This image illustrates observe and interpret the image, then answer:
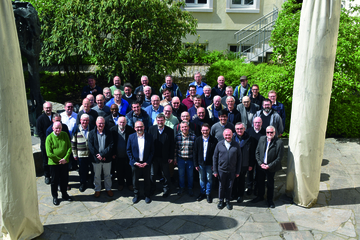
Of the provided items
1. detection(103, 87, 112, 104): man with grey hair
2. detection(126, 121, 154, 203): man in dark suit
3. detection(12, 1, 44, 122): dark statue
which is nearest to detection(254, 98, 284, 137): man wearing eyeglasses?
detection(126, 121, 154, 203): man in dark suit

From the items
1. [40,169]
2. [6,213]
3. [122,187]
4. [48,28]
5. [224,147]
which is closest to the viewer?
[6,213]

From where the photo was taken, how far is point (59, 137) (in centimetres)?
733

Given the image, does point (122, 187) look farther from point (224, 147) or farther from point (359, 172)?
point (359, 172)

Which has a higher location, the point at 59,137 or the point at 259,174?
the point at 59,137

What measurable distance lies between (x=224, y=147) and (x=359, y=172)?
411cm

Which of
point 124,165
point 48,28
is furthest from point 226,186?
point 48,28

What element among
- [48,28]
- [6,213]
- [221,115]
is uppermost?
[48,28]

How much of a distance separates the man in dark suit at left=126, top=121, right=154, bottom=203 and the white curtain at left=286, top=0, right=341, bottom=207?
302 centimetres

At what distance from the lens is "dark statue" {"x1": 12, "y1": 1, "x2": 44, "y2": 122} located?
9.09 meters

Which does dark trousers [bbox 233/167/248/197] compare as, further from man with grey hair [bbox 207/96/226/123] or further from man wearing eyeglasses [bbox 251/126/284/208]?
man with grey hair [bbox 207/96/226/123]

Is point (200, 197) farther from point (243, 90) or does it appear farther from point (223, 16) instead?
point (223, 16)

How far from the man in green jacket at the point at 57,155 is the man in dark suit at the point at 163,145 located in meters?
1.85

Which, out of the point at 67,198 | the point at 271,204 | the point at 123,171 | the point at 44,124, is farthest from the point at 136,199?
the point at 271,204

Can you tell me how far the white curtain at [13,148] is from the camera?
218 inches
